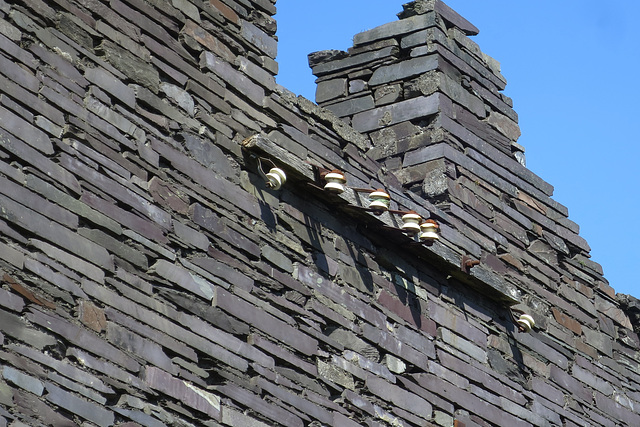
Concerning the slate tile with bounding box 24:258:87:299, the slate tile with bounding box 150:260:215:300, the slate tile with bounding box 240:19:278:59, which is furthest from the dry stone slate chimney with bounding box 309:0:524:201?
the slate tile with bounding box 24:258:87:299

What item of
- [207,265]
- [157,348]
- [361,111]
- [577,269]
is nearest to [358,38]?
[361,111]

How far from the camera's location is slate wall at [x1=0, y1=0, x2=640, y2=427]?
245 inches

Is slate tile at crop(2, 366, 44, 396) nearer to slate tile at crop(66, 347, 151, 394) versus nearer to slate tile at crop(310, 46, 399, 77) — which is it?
slate tile at crop(66, 347, 151, 394)

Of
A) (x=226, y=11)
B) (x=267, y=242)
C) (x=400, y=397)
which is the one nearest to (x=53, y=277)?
(x=267, y=242)

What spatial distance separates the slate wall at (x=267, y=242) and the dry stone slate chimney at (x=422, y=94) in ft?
0.06

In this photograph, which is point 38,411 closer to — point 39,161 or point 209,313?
point 39,161

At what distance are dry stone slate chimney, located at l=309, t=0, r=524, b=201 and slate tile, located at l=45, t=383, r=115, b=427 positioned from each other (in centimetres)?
386

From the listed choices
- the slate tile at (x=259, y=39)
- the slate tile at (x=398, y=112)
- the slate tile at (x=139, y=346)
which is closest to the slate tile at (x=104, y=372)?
the slate tile at (x=139, y=346)

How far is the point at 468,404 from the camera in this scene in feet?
27.6

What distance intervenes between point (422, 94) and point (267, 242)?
2.73 metres

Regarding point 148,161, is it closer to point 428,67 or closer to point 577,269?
point 428,67

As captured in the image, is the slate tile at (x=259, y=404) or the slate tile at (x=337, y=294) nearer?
the slate tile at (x=259, y=404)

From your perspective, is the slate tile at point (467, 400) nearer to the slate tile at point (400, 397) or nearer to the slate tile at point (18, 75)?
the slate tile at point (400, 397)

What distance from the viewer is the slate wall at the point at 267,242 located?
6.23 m
